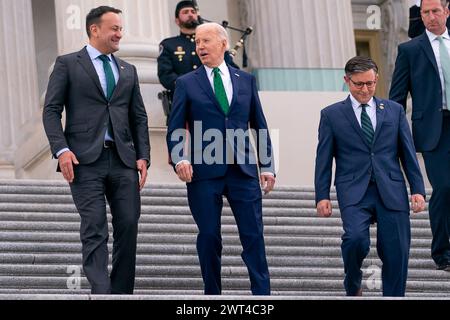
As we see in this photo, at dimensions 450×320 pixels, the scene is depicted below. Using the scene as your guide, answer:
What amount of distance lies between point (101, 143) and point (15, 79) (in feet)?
40.5

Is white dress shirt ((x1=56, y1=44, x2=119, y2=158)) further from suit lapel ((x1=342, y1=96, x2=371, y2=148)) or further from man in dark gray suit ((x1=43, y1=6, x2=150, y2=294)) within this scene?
suit lapel ((x1=342, y1=96, x2=371, y2=148))

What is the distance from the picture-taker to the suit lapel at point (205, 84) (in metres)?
12.9

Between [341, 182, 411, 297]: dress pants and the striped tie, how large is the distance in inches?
14.4

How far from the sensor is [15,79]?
2489 cm

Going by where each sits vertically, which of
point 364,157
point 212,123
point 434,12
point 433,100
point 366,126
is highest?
point 434,12

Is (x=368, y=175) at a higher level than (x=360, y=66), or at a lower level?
lower

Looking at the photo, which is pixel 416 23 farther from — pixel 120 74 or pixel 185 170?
pixel 185 170

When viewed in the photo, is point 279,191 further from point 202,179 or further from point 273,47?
point 273,47

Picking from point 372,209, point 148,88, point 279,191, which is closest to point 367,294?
point 372,209

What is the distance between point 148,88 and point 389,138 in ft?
23.4

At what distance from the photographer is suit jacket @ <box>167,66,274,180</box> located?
12633mm

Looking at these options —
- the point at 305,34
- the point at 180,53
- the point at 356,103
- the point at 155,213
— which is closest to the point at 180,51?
the point at 180,53

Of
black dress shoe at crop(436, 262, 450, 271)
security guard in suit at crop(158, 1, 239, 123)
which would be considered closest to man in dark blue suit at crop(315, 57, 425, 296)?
black dress shoe at crop(436, 262, 450, 271)

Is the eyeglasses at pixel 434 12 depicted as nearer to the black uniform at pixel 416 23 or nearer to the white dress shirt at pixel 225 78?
the black uniform at pixel 416 23
